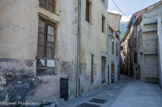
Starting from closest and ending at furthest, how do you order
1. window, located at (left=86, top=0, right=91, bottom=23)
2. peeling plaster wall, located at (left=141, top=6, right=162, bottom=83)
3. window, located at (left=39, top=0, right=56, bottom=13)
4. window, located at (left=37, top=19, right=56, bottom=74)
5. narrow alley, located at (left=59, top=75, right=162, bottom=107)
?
window, located at (left=37, top=19, right=56, bottom=74), window, located at (left=39, top=0, right=56, bottom=13), narrow alley, located at (left=59, top=75, right=162, bottom=107), window, located at (left=86, top=0, right=91, bottom=23), peeling plaster wall, located at (left=141, top=6, right=162, bottom=83)

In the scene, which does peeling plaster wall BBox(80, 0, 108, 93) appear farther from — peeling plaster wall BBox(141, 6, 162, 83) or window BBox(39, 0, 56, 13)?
peeling plaster wall BBox(141, 6, 162, 83)

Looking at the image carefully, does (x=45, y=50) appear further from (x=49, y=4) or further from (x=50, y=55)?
(x=49, y=4)

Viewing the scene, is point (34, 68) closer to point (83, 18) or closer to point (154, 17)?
point (83, 18)

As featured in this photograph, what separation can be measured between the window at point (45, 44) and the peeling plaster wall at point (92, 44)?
2313 millimetres

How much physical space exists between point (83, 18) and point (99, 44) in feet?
9.99

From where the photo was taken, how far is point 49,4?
5.55m

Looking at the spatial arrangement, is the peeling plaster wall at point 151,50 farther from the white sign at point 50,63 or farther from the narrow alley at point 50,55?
the white sign at point 50,63

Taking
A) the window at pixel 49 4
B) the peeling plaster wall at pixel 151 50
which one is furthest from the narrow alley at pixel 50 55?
the peeling plaster wall at pixel 151 50

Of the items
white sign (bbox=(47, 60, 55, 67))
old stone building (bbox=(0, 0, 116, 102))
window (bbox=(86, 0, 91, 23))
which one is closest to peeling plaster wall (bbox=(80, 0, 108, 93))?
old stone building (bbox=(0, 0, 116, 102))

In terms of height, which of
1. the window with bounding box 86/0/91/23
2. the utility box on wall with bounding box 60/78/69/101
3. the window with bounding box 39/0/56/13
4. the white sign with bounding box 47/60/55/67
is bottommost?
the utility box on wall with bounding box 60/78/69/101

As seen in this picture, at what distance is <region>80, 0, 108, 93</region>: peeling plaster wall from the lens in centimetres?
779

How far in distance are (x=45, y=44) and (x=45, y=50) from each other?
23cm

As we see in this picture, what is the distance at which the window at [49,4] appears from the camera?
5.24 meters

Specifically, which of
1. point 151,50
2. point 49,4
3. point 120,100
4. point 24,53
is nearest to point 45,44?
point 24,53
